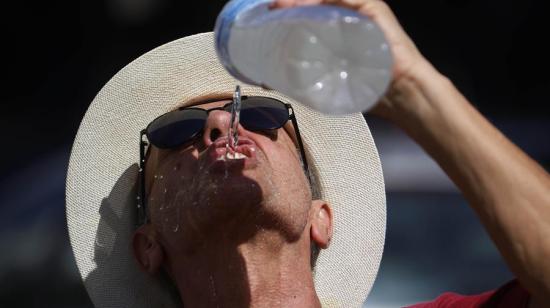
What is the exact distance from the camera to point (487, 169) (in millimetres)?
1614

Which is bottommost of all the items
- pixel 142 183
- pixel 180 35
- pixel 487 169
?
pixel 180 35

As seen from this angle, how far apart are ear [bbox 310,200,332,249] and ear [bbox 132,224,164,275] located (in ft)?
1.20

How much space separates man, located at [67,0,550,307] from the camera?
Result: 7.17ft

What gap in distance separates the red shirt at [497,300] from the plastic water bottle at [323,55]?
1.92 ft

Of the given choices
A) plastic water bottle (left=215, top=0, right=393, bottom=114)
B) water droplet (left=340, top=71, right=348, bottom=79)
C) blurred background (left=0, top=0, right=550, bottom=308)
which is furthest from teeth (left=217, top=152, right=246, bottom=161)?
blurred background (left=0, top=0, right=550, bottom=308)

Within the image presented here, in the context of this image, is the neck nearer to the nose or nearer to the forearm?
the nose

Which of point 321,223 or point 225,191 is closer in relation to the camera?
point 225,191

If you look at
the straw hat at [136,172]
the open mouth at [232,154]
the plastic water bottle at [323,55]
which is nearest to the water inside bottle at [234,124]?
the open mouth at [232,154]

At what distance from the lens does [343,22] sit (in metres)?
1.50

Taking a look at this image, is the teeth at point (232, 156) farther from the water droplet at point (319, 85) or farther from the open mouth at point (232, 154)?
the water droplet at point (319, 85)

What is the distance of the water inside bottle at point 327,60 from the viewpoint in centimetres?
153

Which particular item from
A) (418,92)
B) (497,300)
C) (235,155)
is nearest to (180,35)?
(235,155)

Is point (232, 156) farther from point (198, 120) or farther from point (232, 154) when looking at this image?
point (198, 120)

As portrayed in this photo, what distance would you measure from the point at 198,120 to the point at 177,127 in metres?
0.05
